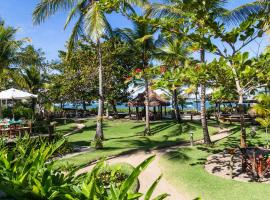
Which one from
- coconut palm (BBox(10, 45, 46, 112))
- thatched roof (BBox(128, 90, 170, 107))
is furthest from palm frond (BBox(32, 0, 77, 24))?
thatched roof (BBox(128, 90, 170, 107))

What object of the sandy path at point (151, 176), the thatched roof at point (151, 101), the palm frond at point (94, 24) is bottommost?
the sandy path at point (151, 176)

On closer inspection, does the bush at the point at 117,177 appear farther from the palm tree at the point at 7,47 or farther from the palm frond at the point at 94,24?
the palm tree at the point at 7,47

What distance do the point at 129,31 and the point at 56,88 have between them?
687 inches

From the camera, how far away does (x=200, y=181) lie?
10.2 m

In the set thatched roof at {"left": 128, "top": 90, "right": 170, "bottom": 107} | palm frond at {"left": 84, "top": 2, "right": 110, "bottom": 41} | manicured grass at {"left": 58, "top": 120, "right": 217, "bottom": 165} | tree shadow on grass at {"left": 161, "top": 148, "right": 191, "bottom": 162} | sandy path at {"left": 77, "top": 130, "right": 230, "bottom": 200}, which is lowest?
sandy path at {"left": 77, "top": 130, "right": 230, "bottom": 200}

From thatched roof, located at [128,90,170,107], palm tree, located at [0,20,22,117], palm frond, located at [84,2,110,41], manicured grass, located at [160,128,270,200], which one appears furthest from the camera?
thatched roof, located at [128,90,170,107]

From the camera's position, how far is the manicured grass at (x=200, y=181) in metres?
8.73

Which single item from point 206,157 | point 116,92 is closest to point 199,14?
point 206,157

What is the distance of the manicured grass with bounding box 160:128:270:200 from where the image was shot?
28.6 feet

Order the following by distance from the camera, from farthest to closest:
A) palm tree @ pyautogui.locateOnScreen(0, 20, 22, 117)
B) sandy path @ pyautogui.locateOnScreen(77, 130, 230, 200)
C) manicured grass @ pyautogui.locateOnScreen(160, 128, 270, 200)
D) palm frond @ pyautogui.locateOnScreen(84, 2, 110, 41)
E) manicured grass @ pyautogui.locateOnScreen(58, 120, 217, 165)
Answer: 1. palm tree @ pyautogui.locateOnScreen(0, 20, 22, 117)
2. palm frond @ pyautogui.locateOnScreen(84, 2, 110, 41)
3. manicured grass @ pyautogui.locateOnScreen(58, 120, 217, 165)
4. sandy path @ pyautogui.locateOnScreen(77, 130, 230, 200)
5. manicured grass @ pyautogui.locateOnScreen(160, 128, 270, 200)

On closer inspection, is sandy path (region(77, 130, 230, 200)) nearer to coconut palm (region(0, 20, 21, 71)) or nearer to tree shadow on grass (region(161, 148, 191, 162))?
tree shadow on grass (region(161, 148, 191, 162))

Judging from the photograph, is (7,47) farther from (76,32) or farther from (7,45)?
(76,32)

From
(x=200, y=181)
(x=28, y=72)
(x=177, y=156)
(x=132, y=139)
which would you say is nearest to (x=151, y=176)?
(x=200, y=181)

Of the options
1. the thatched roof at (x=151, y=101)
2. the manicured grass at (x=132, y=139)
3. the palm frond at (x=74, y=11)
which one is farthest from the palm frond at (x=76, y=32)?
the thatched roof at (x=151, y=101)
